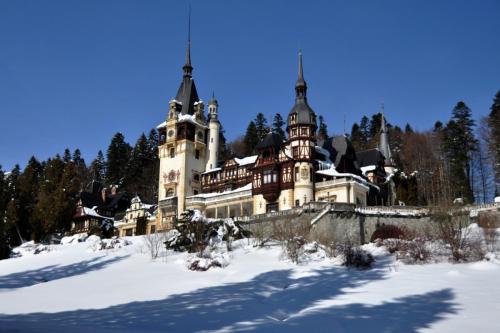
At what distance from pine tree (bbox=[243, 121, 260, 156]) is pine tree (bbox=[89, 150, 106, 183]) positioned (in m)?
26.0

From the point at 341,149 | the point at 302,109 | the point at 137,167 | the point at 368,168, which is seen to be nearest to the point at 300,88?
the point at 302,109

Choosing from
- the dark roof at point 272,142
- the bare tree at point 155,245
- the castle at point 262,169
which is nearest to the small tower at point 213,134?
the castle at point 262,169

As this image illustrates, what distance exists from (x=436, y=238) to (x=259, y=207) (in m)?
26.0

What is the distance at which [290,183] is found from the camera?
48125 millimetres

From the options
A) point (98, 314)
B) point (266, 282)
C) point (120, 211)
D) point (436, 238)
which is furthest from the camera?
point (120, 211)

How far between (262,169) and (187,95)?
62.1 ft

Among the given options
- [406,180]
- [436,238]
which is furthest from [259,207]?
[436,238]

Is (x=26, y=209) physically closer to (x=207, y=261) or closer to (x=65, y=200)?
(x=65, y=200)

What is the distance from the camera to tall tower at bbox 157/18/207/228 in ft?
187

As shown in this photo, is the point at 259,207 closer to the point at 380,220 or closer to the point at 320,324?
the point at 380,220

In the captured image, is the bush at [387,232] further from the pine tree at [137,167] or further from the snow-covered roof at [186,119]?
the pine tree at [137,167]

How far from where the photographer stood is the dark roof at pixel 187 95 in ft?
207

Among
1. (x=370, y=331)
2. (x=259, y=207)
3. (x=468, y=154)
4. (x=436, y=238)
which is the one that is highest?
(x=468, y=154)

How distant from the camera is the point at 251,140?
81.7m
